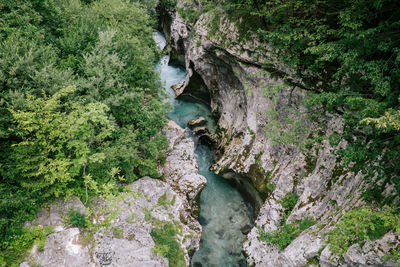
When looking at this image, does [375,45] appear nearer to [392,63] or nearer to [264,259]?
[392,63]

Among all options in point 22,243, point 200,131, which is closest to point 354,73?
point 200,131

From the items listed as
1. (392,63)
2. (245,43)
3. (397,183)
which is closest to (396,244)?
(397,183)

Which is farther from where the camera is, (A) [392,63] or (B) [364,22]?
(B) [364,22]

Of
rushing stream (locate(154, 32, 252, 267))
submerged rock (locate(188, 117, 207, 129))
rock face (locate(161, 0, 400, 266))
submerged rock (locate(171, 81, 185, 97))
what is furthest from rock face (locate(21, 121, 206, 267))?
submerged rock (locate(171, 81, 185, 97))

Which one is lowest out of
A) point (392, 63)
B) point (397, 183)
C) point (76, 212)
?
point (76, 212)

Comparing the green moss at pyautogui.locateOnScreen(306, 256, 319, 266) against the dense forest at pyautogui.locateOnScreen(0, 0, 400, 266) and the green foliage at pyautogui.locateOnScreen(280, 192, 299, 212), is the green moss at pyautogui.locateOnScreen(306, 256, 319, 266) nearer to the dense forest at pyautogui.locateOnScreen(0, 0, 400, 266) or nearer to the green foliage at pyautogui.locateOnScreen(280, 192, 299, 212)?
the dense forest at pyautogui.locateOnScreen(0, 0, 400, 266)

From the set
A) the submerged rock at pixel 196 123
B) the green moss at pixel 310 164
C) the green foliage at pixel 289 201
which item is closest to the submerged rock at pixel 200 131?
the submerged rock at pixel 196 123

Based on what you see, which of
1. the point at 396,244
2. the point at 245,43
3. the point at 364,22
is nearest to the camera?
the point at 396,244

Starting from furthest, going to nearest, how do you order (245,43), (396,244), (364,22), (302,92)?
(245,43) → (302,92) → (364,22) → (396,244)
